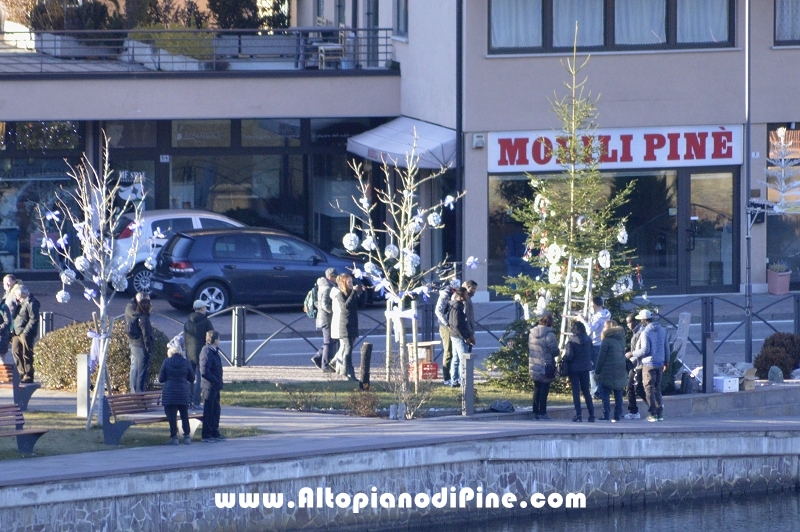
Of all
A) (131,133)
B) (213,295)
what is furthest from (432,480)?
(131,133)

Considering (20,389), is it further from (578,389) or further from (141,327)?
(578,389)

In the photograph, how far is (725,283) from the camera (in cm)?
2591

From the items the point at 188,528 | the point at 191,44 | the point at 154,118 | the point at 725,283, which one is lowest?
the point at 188,528

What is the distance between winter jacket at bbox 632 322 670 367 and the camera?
15086 mm

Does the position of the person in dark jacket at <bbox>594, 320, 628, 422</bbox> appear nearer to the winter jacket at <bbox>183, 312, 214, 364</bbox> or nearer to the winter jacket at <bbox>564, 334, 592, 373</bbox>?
the winter jacket at <bbox>564, 334, 592, 373</bbox>

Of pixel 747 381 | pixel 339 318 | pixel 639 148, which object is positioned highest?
pixel 639 148

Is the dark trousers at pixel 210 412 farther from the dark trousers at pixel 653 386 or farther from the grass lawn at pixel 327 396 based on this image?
the dark trousers at pixel 653 386

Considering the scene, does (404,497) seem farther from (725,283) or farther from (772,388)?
(725,283)

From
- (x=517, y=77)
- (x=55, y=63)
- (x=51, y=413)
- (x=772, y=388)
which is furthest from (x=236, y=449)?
(x=55, y=63)

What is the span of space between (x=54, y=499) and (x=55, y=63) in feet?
61.9

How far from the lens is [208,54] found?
29922 millimetres

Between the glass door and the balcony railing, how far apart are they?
24.9 ft

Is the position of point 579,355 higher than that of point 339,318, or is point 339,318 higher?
point 339,318

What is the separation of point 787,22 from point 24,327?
55.1ft
